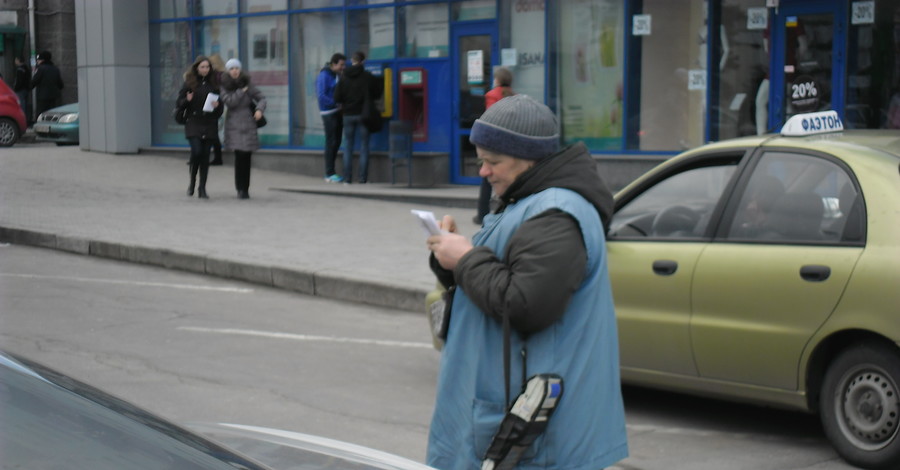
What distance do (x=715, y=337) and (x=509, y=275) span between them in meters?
2.87

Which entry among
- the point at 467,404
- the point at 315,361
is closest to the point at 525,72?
the point at 315,361

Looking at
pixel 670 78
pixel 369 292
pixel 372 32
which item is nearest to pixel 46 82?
pixel 372 32

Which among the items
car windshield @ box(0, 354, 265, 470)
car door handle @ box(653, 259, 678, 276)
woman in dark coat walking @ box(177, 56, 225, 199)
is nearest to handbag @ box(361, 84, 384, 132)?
woman in dark coat walking @ box(177, 56, 225, 199)

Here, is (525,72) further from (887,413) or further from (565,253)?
(565,253)

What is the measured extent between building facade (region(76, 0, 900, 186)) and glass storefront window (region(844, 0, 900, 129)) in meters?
0.01

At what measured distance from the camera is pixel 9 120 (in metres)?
26.4

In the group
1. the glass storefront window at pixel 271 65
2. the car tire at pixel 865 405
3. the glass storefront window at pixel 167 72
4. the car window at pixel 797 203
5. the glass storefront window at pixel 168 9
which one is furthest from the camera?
the glass storefront window at pixel 167 72

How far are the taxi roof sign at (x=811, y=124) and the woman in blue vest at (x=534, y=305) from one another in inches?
120

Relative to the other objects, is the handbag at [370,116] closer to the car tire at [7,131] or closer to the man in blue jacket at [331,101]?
the man in blue jacket at [331,101]

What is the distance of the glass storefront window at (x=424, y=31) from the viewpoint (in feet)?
63.1

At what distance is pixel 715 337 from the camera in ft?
19.7

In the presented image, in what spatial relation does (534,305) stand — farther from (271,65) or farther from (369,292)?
(271,65)

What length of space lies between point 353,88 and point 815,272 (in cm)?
1387

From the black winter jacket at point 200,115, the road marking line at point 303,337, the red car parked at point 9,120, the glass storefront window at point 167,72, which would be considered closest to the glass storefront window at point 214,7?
the glass storefront window at point 167,72
